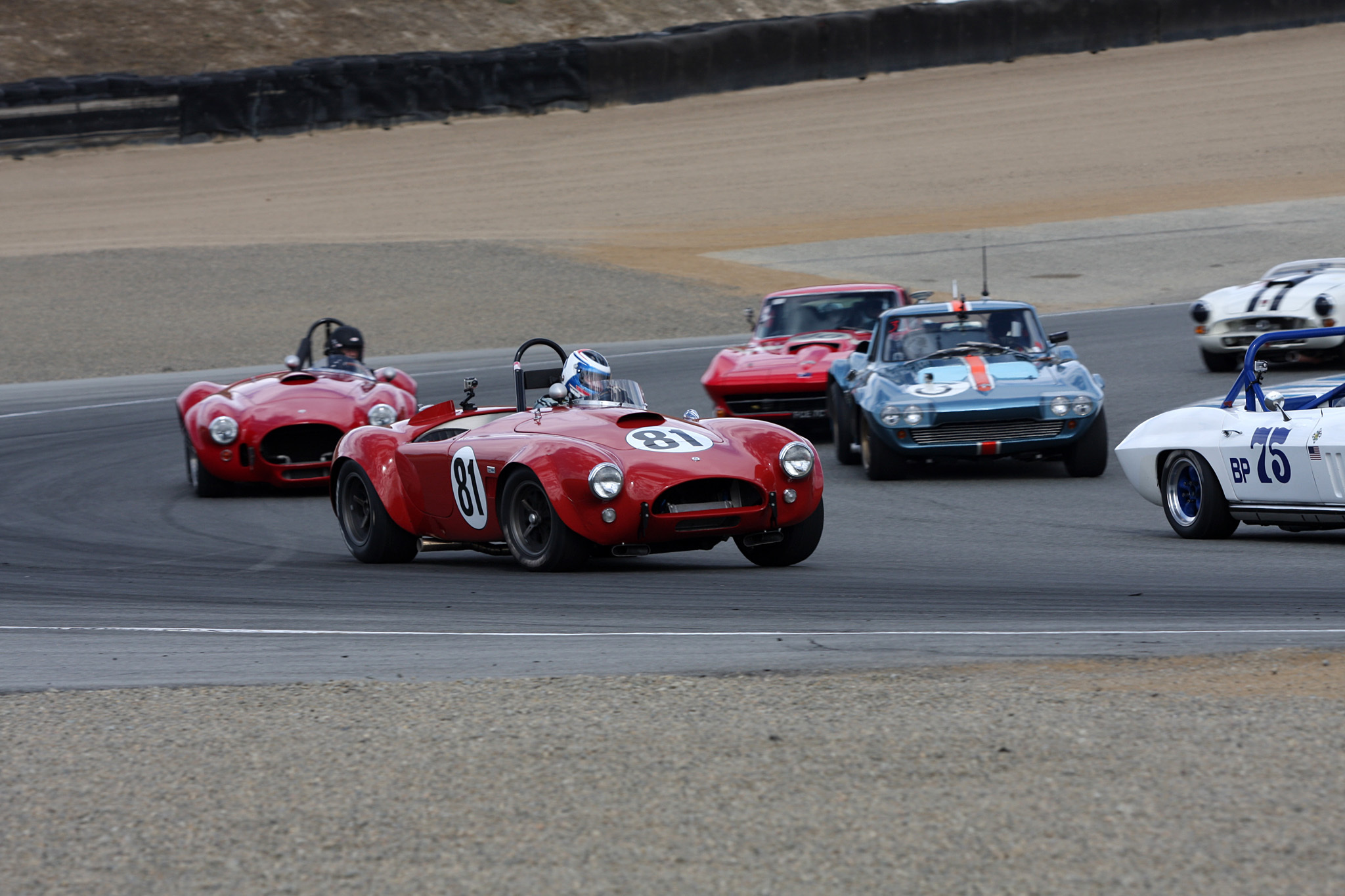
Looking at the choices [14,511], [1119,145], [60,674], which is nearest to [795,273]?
[1119,145]

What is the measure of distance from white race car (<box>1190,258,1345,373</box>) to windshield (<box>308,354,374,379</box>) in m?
8.44

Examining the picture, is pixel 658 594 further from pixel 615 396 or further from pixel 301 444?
pixel 301 444

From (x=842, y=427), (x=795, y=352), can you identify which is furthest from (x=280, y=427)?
(x=795, y=352)

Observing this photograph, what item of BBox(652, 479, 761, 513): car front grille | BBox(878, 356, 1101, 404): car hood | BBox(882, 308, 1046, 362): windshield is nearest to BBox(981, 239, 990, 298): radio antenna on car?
BBox(882, 308, 1046, 362): windshield

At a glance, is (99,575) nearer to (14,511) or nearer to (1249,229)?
(14,511)

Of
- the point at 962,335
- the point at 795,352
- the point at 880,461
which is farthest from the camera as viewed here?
the point at 795,352

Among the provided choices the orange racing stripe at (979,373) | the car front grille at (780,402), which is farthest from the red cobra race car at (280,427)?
the orange racing stripe at (979,373)

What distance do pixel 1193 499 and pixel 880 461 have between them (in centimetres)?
330

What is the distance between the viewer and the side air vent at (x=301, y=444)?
41.3 ft

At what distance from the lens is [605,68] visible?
133ft

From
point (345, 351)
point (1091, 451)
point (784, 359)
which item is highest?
point (345, 351)

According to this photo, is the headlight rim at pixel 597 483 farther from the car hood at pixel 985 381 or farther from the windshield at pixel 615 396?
the car hood at pixel 985 381

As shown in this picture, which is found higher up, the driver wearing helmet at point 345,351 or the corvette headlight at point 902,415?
the driver wearing helmet at point 345,351

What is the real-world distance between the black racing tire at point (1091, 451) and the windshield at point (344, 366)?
17.6 ft
